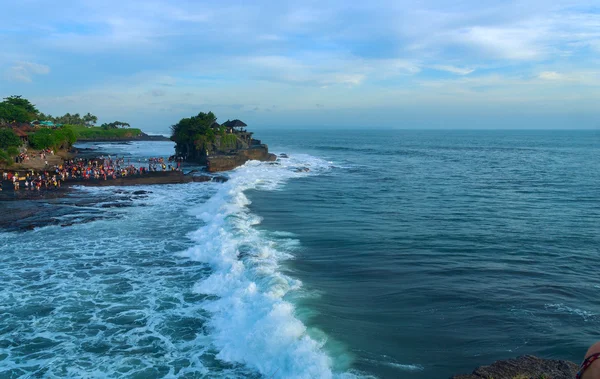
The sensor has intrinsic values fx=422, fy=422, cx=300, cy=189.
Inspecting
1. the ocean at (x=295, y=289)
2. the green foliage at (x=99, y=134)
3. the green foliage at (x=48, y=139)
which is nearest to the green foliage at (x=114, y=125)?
the green foliage at (x=99, y=134)

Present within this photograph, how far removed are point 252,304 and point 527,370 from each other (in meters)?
7.80

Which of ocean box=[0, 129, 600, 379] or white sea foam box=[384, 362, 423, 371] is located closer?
white sea foam box=[384, 362, 423, 371]

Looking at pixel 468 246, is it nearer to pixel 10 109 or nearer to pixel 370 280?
pixel 370 280

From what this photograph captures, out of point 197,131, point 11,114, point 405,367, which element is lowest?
point 405,367

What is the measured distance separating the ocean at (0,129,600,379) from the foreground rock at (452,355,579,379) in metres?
1.13

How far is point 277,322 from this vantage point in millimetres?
11836

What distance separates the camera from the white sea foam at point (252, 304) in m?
10.4

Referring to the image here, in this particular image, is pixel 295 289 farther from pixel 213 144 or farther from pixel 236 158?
pixel 213 144

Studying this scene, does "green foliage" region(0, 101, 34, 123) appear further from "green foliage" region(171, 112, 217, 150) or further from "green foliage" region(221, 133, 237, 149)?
"green foliage" region(221, 133, 237, 149)

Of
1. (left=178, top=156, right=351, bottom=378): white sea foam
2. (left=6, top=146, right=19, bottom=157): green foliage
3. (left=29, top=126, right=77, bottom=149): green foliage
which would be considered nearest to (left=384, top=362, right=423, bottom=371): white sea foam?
(left=178, top=156, right=351, bottom=378): white sea foam

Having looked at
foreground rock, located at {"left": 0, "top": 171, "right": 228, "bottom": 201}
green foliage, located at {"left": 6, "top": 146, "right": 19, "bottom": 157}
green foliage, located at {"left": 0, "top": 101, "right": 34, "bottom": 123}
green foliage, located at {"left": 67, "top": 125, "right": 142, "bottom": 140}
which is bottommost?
foreground rock, located at {"left": 0, "top": 171, "right": 228, "bottom": 201}

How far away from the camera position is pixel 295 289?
14.4 metres

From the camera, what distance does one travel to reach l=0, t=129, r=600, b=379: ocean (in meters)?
10.6

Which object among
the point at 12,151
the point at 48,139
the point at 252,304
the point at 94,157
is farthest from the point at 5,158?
the point at 252,304
